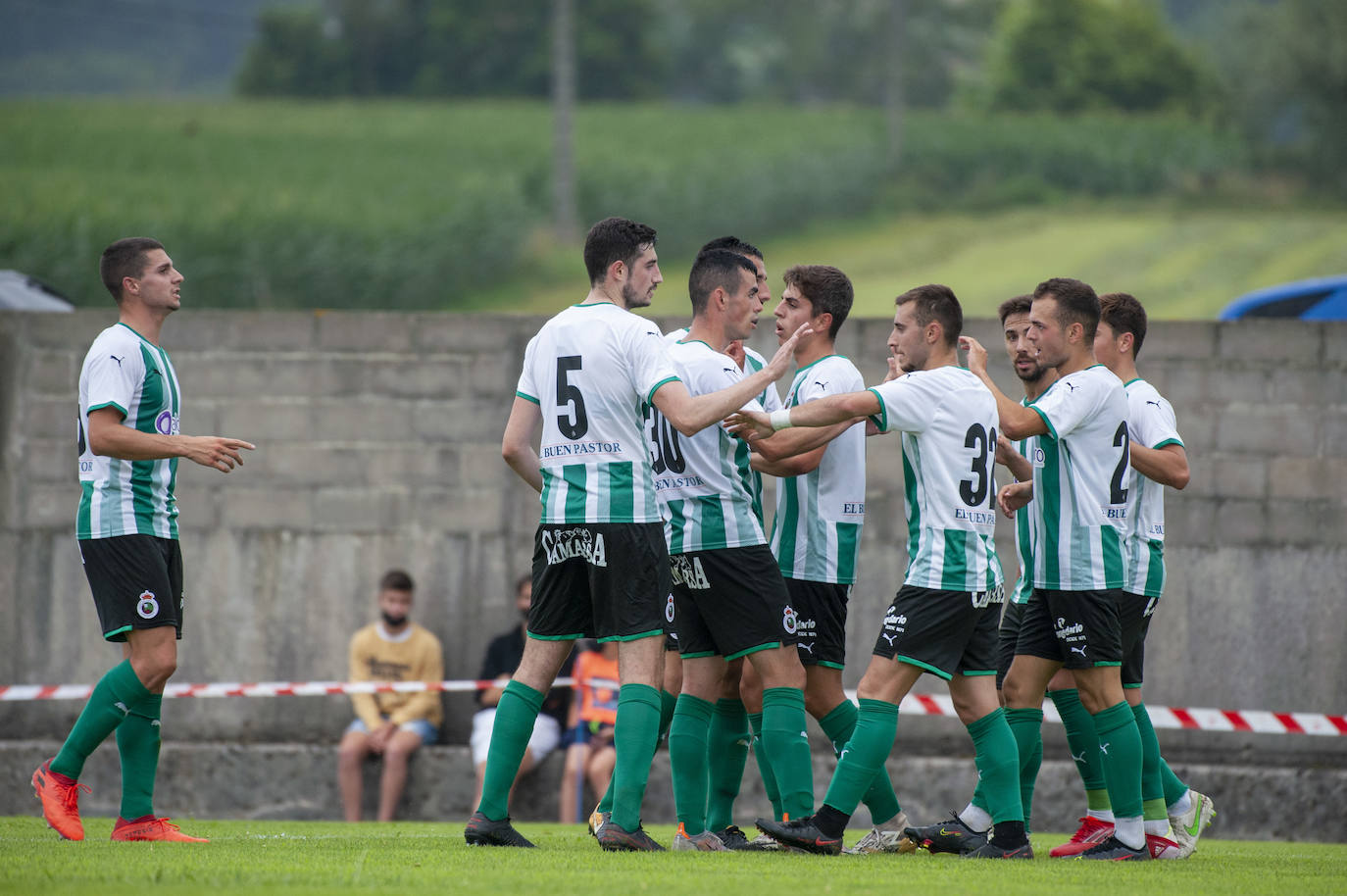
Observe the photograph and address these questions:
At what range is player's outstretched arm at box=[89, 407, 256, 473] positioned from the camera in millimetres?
6215

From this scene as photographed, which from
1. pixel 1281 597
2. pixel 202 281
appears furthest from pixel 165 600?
→ pixel 202 281

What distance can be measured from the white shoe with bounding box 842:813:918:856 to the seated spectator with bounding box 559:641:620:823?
128 inches

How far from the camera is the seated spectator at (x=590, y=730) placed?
31.1 feet

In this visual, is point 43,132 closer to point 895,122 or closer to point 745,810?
point 895,122

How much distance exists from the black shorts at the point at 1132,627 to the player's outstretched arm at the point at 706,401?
6.41 feet

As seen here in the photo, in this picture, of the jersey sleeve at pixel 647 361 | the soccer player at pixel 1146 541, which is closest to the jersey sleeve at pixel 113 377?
the jersey sleeve at pixel 647 361

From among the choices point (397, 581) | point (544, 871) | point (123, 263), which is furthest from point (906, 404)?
point (397, 581)

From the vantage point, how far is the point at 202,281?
3020 centimetres

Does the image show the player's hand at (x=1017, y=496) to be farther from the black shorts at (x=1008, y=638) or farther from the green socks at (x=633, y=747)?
the green socks at (x=633, y=747)

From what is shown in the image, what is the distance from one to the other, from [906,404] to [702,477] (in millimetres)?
892

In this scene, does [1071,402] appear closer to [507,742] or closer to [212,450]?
[507,742]

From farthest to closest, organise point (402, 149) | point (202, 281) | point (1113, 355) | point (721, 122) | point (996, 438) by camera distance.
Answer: point (721, 122), point (402, 149), point (202, 281), point (1113, 355), point (996, 438)

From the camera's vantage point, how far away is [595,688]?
964 centimetres

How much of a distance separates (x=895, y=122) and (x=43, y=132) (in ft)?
97.1
